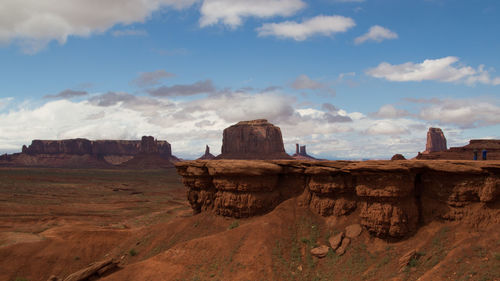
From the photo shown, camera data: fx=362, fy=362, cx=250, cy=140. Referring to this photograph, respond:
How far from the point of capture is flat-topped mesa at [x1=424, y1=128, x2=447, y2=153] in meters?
142

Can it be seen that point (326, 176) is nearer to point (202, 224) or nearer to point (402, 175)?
point (402, 175)

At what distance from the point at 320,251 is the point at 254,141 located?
141m

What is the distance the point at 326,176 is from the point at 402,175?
17.1 ft

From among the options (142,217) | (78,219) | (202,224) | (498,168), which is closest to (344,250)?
(498,168)

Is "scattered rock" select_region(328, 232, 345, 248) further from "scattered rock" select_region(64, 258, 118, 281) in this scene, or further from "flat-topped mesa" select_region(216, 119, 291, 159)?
"flat-topped mesa" select_region(216, 119, 291, 159)

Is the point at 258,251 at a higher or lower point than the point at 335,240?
lower

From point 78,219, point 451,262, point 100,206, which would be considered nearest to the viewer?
point 451,262

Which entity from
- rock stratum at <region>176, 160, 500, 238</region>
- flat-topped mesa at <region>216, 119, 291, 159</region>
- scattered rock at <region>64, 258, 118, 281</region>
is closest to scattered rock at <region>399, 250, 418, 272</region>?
rock stratum at <region>176, 160, 500, 238</region>

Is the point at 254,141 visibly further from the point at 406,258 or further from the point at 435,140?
the point at 406,258

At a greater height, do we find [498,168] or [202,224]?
[498,168]

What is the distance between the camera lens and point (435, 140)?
142m

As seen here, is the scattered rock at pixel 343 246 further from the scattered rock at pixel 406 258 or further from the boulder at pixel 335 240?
the scattered rock at pixel 406 258

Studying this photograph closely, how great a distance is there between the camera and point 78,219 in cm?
5419

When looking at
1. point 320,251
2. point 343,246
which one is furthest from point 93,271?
point 343,246
